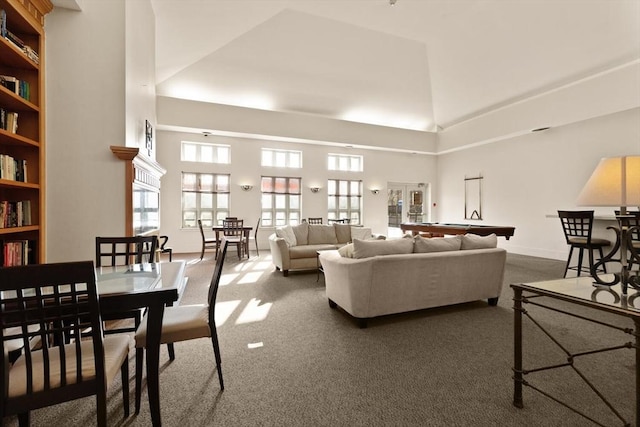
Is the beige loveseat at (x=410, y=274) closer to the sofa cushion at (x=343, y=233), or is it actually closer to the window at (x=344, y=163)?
the sofa cushion at (x=343, y=233)

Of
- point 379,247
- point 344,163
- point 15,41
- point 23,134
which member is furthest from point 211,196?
point 379,247

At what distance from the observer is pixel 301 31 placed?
6641mm

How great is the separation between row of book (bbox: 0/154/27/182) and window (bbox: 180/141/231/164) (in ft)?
17.6

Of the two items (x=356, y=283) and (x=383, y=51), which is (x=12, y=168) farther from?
(x=383, y=51)

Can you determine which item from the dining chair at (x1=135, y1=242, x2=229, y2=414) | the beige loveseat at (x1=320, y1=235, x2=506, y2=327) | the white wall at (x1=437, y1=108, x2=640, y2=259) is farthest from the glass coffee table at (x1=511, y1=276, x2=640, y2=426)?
the white wall at (x1=437, y1=108, x2=640, y2=259)

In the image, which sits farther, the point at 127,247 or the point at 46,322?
the point at 127,247

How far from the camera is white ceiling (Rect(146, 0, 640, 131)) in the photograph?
530 centimetres

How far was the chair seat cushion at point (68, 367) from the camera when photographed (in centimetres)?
127

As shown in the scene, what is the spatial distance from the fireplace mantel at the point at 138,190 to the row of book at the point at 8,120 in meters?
0.75

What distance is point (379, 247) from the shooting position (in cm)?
311

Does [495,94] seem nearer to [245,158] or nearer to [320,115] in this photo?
[320,115]

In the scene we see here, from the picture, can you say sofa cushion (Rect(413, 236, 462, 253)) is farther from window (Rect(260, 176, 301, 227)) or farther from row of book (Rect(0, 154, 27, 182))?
window (Rect(260, 176, 301, 227))

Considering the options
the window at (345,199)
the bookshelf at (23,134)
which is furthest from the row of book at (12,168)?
the window at (345,199)

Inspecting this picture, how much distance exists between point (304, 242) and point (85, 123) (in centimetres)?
390
